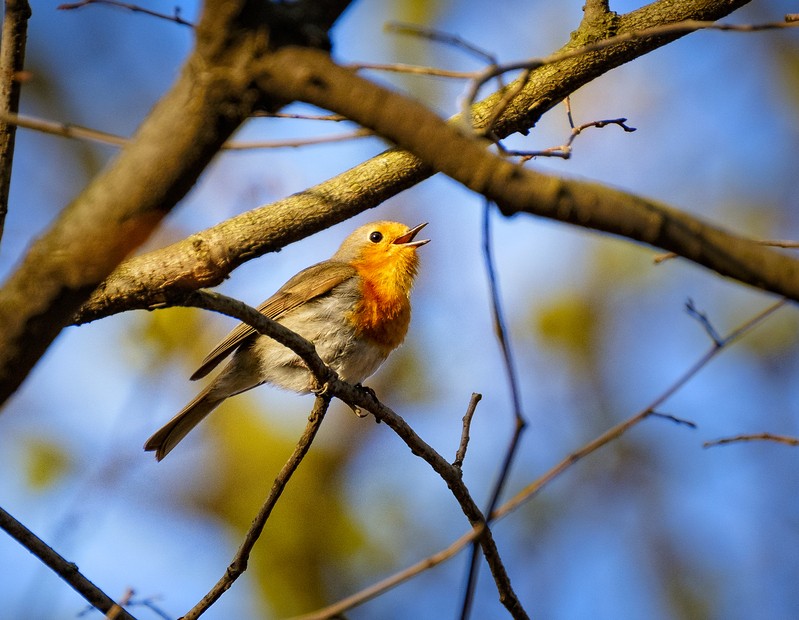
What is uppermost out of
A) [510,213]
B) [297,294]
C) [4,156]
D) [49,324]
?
[297,294]

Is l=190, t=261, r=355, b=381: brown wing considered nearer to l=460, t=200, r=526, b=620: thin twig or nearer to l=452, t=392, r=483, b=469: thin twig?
l=452, t=392, r=483, b=469: thin twig

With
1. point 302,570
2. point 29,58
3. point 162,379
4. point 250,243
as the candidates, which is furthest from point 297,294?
point 29,58

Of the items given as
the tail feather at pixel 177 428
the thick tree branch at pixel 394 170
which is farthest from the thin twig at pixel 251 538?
the tail feather at pixel 177 428

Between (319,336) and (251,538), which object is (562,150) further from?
(319,336)

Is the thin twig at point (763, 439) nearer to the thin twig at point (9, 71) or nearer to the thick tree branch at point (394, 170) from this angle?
the thick tree branch at point (394, 170)

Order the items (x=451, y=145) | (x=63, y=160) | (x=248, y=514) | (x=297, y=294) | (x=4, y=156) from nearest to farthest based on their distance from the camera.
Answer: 1. (x=451, y=145)
2. (x=4, y=156)
3. (x=297, y=294)
4. (x=248, y=514)
5. (x=63, y=160)

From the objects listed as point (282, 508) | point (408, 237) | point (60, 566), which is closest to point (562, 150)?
point (60, 566)

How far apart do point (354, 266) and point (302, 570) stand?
307 cm

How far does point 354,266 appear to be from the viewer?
611 centimetres

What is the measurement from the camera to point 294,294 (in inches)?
229

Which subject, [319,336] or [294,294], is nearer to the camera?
[319,336]

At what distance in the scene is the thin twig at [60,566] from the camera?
8.79ft

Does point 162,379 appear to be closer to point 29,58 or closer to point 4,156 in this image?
point 4,156

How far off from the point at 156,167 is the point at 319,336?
3796 millimetres
